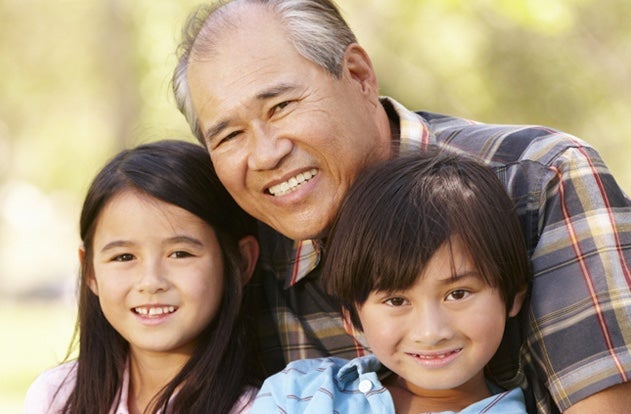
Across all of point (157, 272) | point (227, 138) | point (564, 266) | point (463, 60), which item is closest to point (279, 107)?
point (227, 138)

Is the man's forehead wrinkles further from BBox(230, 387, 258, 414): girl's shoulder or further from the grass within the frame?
the grass

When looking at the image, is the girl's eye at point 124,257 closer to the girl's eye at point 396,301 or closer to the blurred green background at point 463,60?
the girl's eye at point 396,301

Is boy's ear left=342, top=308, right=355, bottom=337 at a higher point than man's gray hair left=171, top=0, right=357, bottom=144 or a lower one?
lower

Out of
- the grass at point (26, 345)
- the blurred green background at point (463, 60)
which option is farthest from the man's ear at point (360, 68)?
the grass at point (26, 345)

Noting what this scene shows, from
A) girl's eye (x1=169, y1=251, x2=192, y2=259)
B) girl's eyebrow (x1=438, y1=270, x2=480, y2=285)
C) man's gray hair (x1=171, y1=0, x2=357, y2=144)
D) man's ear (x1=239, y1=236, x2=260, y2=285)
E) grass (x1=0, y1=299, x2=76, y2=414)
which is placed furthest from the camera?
grass (x1=0, y1=299, x2=76, y2=414)

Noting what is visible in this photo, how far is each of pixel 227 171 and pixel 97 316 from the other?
811 millimetres

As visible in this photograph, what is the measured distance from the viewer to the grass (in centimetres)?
1222

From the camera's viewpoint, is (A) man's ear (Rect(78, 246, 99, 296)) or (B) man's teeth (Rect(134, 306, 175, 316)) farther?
(A) man's ear (Rect(78, 246, 99, 296))

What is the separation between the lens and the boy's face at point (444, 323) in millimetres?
2781

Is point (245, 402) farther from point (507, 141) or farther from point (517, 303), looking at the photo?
point (507, 141)

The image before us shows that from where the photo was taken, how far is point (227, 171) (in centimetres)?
338

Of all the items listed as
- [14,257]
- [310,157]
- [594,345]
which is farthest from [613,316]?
[14,257]

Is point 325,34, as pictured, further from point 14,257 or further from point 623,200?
point 14,257

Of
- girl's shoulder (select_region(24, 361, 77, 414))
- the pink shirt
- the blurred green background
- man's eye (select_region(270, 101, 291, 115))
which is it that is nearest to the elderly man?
man's eye (select_region(270, 101, 291, 115))
